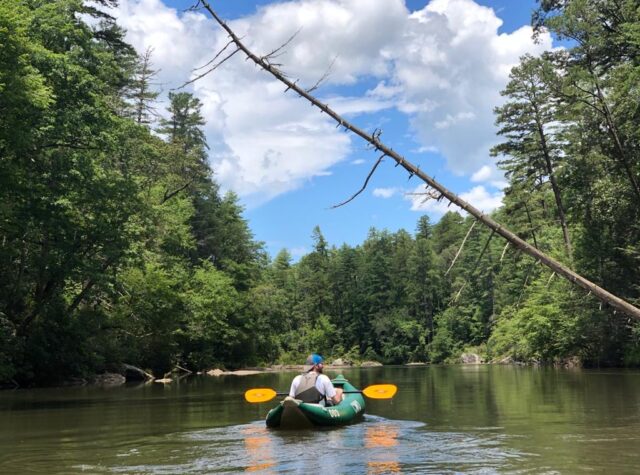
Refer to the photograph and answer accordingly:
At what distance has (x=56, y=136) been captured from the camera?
828 inches

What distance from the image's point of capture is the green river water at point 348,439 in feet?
25.3

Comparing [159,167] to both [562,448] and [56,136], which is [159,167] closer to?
[56,136]

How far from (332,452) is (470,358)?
59.4m

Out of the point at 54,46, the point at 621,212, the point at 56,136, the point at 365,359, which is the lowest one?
the point at 365,359

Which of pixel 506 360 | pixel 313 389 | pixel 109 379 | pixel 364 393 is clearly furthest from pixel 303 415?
pixel 506 360

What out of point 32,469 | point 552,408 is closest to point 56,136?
point 32,469

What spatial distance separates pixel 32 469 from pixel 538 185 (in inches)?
1451

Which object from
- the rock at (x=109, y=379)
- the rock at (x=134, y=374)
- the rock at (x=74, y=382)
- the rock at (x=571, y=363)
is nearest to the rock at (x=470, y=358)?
the rock at (x=571, y=363)

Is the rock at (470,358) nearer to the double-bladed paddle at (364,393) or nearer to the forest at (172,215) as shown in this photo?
the forest at (172,215)

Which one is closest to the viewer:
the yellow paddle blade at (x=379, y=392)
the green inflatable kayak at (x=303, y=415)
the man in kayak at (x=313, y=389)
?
the green inflatable kayak at (x=303, y=415)

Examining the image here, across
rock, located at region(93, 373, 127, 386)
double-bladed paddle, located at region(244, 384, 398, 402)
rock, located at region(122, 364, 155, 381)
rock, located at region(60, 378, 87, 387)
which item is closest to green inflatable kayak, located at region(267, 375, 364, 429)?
double-bladed paddle, located at region(244, 384, 398, 402)

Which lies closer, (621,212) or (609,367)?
(621,212)

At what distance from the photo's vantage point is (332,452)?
8688mm

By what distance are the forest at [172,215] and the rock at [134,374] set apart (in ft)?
3.10
